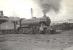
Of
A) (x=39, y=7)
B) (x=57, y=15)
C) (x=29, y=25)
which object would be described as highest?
(x=39, y=7)

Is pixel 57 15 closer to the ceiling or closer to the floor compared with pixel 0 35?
closer to the ceiling

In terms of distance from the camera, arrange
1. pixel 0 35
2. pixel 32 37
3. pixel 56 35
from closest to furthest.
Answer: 1. pixel 56 35
2. pixel 32 37
3. pixel 0 35

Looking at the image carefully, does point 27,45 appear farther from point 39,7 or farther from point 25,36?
point 39,7

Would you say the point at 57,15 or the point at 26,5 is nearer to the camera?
the point at 57,15

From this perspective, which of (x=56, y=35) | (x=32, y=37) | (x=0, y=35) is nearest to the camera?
(x=56, y=35)

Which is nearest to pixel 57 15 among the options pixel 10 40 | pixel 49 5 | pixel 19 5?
pixel 49 5

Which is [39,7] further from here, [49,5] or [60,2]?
[60,2]
